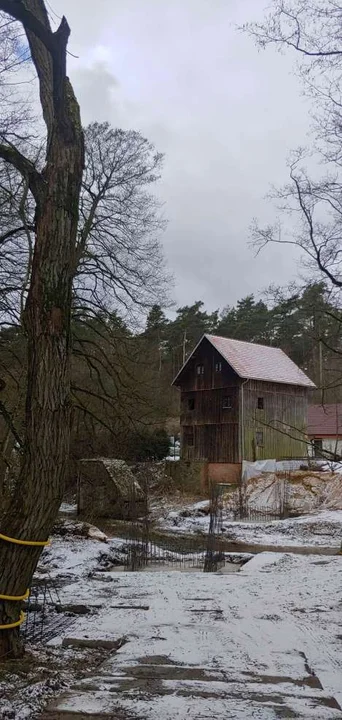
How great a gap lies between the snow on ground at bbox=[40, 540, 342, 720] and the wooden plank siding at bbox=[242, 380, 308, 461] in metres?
23.5

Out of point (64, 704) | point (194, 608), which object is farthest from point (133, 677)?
point (194, 608)

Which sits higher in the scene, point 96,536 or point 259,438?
point 259,438

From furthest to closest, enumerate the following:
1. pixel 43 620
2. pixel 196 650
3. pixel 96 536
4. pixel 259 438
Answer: pixel 259 438 → pixel 96 536 → pixel 43 620 → pixel 196 650

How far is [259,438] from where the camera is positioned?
33812mm

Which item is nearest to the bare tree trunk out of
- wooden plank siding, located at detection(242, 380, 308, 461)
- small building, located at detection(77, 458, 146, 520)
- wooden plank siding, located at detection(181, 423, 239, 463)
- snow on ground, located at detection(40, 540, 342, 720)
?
snow on ground, located at detection(40, 540, 342, 720)

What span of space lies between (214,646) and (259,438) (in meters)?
29.0

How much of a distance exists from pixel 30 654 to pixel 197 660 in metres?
1.20

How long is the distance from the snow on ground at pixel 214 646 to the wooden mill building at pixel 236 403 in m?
23.5

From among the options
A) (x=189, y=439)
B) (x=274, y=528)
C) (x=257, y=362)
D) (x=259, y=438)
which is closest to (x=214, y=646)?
(x=274, y=528)

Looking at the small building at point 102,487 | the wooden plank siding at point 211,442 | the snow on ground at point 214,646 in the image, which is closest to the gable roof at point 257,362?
the wooden plank siding at point 211,442

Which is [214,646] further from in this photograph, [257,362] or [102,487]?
[257,362]

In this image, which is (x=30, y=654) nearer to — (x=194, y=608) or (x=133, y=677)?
(x=133, y=677)

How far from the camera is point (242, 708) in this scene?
3.49 meters

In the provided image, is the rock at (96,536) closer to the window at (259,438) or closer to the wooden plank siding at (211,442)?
the wooden plank siding at (211,442)
